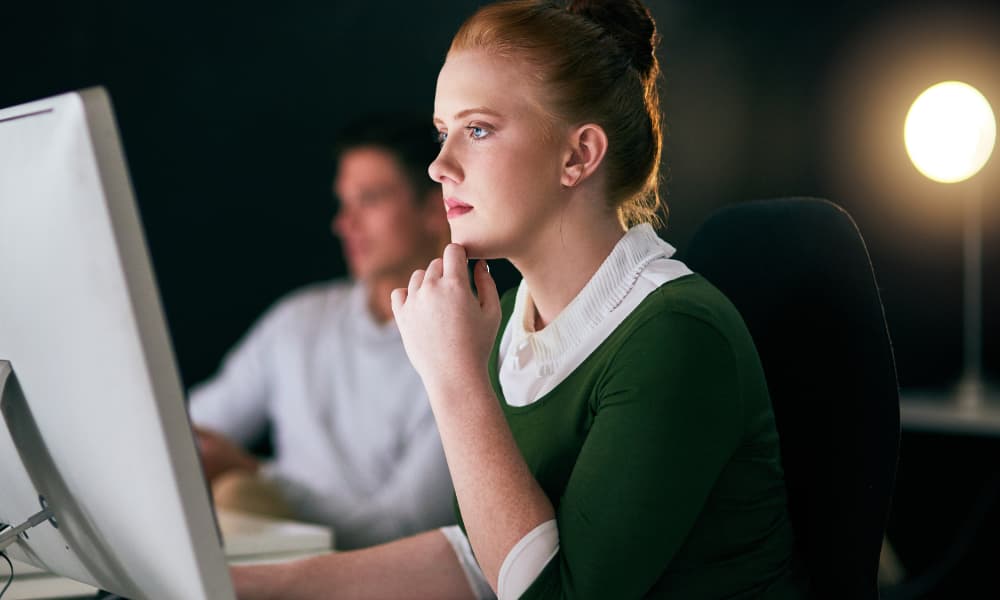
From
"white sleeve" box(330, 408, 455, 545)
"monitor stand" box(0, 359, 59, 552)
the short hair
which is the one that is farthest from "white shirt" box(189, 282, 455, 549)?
"monitor stand" box(0, 359, 59, 552)

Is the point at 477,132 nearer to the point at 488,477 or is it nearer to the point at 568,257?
the point at 568,257

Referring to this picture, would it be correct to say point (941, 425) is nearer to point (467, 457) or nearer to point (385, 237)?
point (385, 237)

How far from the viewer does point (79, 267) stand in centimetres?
→ 58

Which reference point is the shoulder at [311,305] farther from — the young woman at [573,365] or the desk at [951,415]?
the young woman at [573,365]

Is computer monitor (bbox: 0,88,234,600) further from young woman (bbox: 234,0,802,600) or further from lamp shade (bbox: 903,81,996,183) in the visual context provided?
lamp shade (bbox: 903,81,996,183)

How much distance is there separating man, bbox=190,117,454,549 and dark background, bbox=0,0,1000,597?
35cm

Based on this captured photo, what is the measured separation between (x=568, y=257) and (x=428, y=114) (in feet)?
6.22

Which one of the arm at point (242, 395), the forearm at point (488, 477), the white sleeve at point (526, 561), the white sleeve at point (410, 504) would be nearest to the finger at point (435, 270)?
the forearm at point (488, 477)

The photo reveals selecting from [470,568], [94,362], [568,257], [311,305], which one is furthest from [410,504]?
[94,362]

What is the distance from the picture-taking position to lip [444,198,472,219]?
0.90 meters

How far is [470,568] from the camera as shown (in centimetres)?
101

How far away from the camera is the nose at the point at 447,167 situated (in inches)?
34.6

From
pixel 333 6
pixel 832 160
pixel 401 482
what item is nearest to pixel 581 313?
pixel 401 482

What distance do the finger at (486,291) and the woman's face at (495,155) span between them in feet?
0.05
